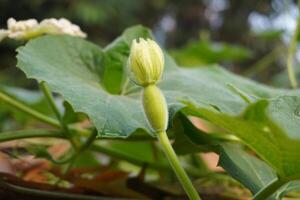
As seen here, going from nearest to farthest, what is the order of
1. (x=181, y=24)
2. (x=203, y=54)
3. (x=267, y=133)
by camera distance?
(x=267, y=133)
(x=203, y=54)
(x=181, y=24)

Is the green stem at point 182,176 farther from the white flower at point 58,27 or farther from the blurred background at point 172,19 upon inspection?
the blurred background at point 172,19

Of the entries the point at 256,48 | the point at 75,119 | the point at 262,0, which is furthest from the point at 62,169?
the point at 262,0

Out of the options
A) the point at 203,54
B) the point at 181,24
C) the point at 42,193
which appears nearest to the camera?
the point at 42,193

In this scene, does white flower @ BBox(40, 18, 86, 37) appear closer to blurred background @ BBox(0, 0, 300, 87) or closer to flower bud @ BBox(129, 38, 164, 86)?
flower bud @ BBox(129, 38, 164, 86)

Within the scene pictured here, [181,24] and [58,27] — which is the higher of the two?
[58,27]

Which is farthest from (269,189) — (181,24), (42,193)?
(181,24)

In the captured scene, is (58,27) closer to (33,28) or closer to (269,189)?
(33,28)

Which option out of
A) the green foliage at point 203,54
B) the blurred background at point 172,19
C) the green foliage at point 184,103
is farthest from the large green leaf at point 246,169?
the blurred background at point 172,19
